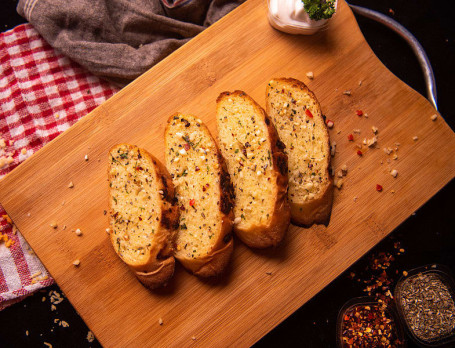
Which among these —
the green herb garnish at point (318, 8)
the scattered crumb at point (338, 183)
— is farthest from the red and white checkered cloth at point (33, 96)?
the scattered crumb at point (338, 183)

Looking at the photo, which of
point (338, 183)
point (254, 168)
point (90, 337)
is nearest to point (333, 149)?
point (338, 183)

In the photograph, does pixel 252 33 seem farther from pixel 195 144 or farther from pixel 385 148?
pixel 385 148

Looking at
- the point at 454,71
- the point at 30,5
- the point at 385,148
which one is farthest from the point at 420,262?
the point at 30,5

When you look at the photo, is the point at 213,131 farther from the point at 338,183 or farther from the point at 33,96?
the point at 33,96

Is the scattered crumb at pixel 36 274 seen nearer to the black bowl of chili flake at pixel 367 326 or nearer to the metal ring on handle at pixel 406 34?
the black bowl of chili flake at pixel 367 326

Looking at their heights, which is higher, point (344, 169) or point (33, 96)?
point (33, 96)

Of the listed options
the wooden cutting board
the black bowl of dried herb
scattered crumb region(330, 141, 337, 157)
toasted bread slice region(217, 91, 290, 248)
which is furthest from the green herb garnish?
the black bowl of dried herb
